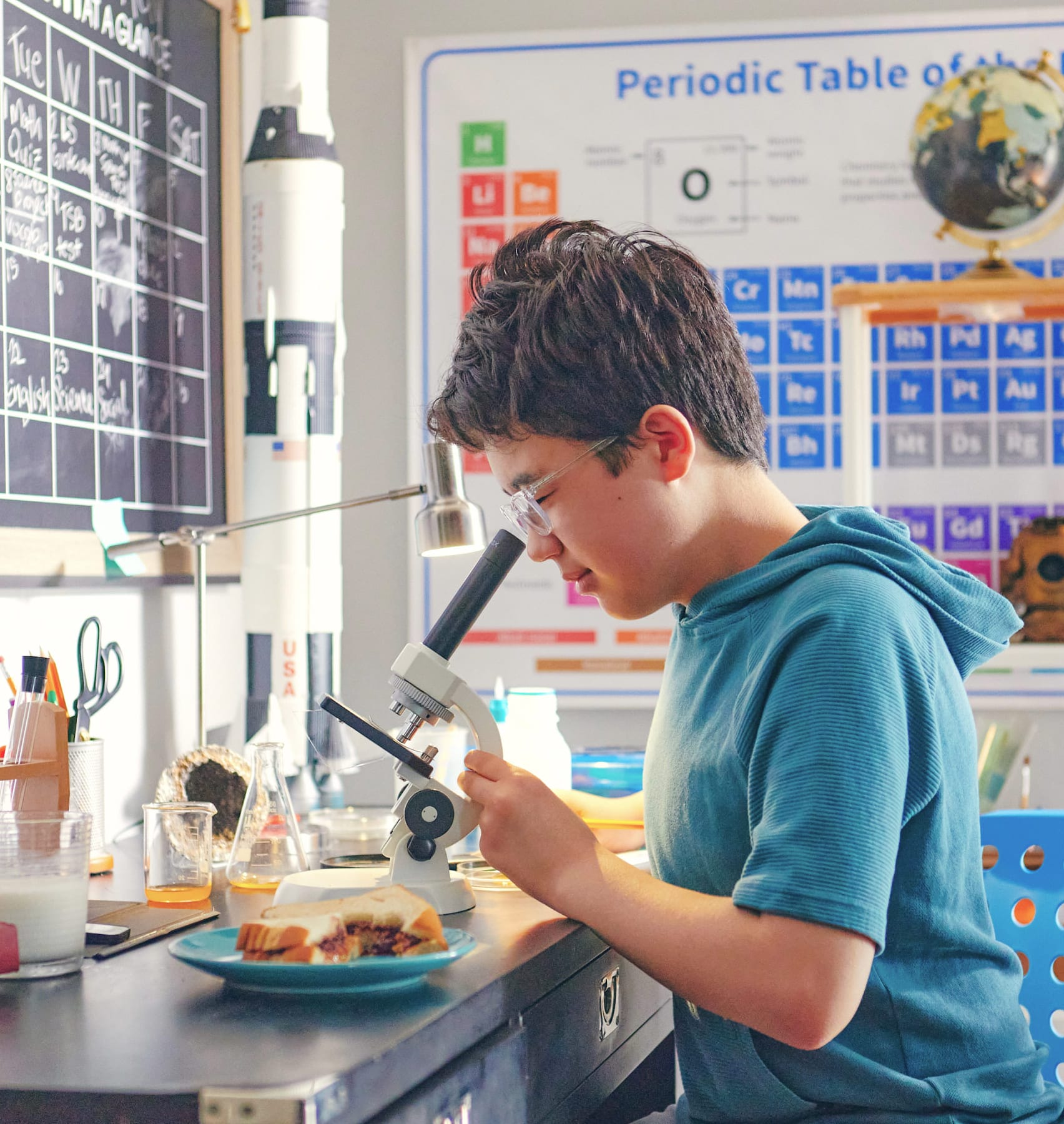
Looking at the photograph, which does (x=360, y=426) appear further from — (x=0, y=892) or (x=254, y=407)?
(x=0, y=892)

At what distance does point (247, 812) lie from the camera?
129 cm

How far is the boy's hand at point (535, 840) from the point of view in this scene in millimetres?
998

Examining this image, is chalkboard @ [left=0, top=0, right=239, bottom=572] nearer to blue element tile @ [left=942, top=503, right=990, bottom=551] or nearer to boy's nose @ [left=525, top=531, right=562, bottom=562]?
boy's nose @ [left=525, top=531, right=562, bottom=562]

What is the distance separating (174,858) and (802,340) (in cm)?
146

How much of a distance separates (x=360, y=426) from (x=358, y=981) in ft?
5.20

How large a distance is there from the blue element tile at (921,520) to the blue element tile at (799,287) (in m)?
0.37

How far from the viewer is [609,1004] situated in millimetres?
1162

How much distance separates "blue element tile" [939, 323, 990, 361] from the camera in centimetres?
221

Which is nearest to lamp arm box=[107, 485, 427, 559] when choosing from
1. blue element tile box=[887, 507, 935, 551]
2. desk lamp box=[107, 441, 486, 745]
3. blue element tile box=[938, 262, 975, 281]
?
desk lamp box=[107, 441, 486, 745]

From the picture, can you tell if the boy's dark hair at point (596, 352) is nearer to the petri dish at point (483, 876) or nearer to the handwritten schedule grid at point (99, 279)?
the petri dish at point (483, 876)

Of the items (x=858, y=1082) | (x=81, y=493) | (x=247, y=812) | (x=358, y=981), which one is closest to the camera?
(x=358, y=981)

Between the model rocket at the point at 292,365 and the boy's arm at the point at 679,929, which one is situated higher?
the model rocket at the point at 292,365

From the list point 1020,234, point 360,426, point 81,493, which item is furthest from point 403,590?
point 1020,234

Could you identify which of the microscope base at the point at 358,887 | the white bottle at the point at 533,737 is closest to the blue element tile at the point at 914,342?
the white bottle at the point at 533,737
